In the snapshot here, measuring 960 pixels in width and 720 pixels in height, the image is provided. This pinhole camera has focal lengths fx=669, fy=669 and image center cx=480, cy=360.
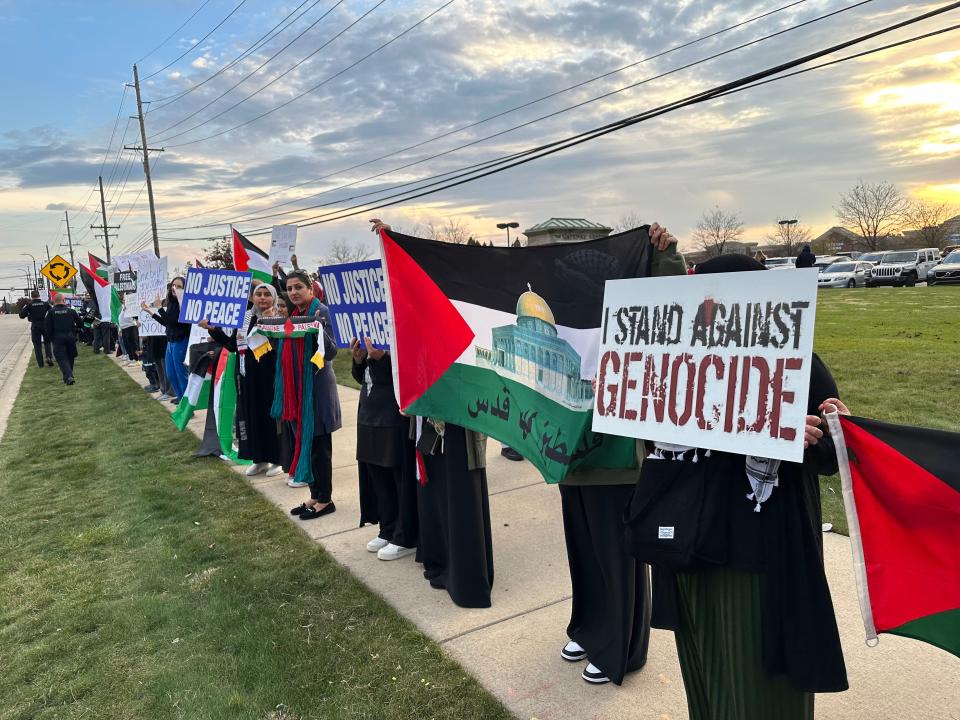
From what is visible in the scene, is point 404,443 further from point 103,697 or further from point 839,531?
point 839,531

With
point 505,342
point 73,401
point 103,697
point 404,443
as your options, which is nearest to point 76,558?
point 103,697

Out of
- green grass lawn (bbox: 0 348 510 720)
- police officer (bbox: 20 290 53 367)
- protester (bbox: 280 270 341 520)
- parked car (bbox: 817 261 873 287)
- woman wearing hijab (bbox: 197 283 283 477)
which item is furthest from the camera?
parked car (bbox: 817 261 873 287)

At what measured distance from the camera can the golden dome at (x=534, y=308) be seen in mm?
3188

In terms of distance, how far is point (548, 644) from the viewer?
361cm

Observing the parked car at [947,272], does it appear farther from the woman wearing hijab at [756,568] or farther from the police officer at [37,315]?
the police officer at [37,315]

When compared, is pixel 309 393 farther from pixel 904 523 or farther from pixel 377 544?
pixel 904 523

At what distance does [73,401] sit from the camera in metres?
13.8

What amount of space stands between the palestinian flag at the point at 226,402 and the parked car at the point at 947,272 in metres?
30.5

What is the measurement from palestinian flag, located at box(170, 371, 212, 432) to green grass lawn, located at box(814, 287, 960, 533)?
22.9 feet

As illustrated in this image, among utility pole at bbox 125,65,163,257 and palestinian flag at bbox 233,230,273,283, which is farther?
utility pole at bbox 125,65,163,257

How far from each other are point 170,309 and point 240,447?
4.16 m

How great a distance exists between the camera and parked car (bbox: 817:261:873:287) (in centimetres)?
3203

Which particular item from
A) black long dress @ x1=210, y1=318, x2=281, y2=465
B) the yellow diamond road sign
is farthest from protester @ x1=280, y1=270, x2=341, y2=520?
the yellow diamond road sign

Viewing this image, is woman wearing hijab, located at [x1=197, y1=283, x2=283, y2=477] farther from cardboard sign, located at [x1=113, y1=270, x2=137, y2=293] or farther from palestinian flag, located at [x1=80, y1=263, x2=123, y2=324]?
palestinian flag, located at [x1=80, y1=263, x2=123, y2=324]
